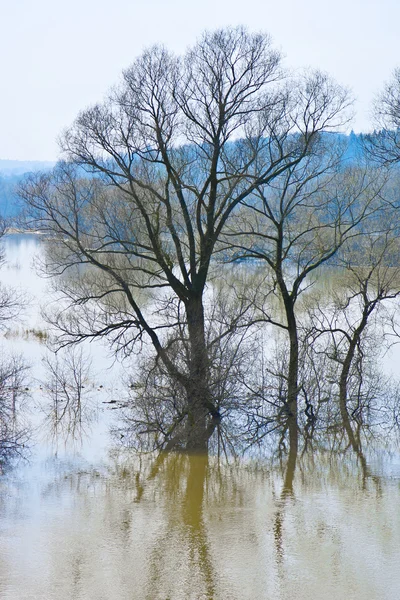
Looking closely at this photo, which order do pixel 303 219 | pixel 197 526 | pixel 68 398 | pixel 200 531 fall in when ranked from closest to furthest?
1. pixel 200 531
2. pixel 197 526
3. pixel 68 398
4. pixel 303 219

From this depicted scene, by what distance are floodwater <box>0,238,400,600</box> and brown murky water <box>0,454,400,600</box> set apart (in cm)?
3

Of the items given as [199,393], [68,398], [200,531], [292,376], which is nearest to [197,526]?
[200,531]

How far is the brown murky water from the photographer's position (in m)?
11.0

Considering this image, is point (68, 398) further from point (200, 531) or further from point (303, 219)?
point (200, 531)

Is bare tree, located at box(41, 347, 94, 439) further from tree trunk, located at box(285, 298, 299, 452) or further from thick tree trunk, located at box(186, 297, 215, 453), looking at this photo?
tree trunk, located at box(285, 298, 299, 452)

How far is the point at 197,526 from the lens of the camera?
1349 centimetres

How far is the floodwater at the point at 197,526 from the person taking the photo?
36.0ft

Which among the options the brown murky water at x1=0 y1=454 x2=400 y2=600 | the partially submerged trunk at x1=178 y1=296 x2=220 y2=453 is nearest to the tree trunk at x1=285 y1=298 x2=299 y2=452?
the partially submerged trunk at x1=178 y1=296 x2=220 y2=453

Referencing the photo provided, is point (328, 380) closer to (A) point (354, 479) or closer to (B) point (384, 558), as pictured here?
(A) point (354, 479)

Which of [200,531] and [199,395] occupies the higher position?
[199,395]

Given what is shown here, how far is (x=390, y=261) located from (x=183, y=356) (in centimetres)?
800

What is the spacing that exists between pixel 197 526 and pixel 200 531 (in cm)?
27

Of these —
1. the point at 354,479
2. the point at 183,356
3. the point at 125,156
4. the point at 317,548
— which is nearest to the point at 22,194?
the point at 125,156

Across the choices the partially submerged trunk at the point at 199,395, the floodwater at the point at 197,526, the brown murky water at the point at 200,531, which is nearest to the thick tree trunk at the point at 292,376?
the partially submerged trunk at the point at 199,395
